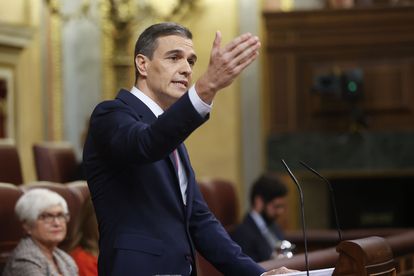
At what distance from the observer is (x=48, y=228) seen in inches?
129

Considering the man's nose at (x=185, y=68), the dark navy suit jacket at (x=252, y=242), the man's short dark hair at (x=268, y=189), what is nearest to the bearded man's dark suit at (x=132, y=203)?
the man's nose at (x=185, y=68)

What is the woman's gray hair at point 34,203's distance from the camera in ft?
10.7

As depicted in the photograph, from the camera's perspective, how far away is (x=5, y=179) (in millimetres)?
4406

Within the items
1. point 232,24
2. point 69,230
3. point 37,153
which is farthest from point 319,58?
point 69,230

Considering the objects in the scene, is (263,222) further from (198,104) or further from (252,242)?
(198,104)

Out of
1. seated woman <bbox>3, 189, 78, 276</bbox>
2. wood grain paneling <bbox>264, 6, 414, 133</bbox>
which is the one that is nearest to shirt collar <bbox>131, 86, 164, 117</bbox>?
seated woman <bbox>3, 189, 78, 276</bbox>

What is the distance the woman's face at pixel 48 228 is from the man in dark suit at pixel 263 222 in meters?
1.43

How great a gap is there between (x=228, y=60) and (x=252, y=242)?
2835mm

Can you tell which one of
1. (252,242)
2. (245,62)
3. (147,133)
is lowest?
(252,242)

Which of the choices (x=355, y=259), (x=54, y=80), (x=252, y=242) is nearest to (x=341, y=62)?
(x=54, y=80)

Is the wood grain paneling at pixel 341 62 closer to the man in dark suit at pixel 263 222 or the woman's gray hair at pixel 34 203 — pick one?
the man in dark suit at pixel 263 222

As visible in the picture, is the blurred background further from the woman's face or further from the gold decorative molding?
the woman's face

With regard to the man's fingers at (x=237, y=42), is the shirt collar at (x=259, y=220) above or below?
below

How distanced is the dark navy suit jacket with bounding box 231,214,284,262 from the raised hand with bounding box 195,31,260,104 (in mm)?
2745
